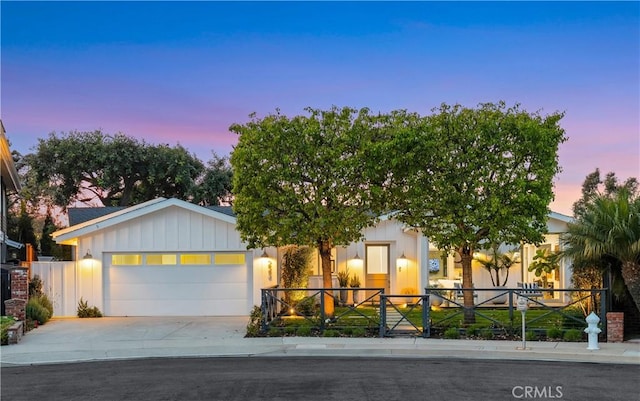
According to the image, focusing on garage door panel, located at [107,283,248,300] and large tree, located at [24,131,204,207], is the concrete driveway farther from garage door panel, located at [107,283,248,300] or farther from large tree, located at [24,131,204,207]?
large tree, located at [24,131,204,207]

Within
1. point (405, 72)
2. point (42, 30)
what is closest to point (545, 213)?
point (405, 72)

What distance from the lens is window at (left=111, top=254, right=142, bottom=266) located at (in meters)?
19.7

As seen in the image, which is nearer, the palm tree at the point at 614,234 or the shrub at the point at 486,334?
the palm tree at the point at 614,234

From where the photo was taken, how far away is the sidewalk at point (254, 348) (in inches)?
486

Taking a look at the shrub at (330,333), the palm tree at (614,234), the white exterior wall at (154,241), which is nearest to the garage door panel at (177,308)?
the white exterior wall at (154,241)

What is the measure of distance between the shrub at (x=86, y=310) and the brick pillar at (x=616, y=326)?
14.2 metres

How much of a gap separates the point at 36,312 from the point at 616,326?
14.7m

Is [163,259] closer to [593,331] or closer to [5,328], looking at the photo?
[5,328]

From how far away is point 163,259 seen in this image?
19.7 metres

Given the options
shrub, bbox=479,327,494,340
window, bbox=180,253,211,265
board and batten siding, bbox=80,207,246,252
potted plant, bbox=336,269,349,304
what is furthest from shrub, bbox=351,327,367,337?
window, bbox=180,253,211,265

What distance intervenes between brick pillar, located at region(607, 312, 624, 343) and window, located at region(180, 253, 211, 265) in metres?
11.4

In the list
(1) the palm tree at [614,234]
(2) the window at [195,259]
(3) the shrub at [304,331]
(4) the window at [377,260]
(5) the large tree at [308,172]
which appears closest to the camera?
(1) the palm tree at [614,234]

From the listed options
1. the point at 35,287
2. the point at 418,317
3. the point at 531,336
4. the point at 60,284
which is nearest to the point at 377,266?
the point at 418,317

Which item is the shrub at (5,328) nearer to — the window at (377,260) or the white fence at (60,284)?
the white fence at (60,284)
